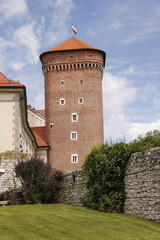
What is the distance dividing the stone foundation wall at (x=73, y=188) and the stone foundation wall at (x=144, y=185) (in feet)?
9.94

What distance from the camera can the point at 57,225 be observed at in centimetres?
1358

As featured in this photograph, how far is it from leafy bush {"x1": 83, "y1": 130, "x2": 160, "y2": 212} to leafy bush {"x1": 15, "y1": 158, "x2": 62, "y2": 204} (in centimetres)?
261

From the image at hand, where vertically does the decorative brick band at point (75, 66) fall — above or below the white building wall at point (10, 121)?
above

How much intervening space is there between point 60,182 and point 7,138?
9.64 m

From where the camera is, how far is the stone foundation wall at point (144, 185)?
15.9 metres

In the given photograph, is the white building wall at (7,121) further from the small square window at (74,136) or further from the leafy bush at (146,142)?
the small square window at (74,136)

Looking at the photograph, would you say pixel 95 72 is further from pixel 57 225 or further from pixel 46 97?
pixel 57 225

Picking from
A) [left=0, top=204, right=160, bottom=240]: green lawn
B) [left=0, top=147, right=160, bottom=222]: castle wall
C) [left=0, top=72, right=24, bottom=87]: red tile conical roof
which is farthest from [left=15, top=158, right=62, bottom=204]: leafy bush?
[left=0, top=72, right=24, bottom=87]: red tile conical roof

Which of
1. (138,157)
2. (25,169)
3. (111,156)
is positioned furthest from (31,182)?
(138,157)

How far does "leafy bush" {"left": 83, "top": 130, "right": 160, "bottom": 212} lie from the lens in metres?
17.8

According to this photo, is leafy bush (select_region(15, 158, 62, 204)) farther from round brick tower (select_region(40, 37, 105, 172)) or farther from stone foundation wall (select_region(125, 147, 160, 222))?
round brick tower (select_region(40, 37, 105, 172))

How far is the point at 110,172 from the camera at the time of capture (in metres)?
18.5

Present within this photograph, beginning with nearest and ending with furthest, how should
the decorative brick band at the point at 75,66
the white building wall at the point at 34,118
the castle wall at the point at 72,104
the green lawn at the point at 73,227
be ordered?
the green lawn at the point at 73,227, the castle wall at the point at 72,104, the decorative brick band at the point at 75,66, the white building wall at the point at 34,118

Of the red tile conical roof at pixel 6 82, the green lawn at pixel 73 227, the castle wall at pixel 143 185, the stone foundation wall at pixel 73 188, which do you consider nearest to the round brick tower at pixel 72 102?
the red tile conical roof at pixel 6 82
